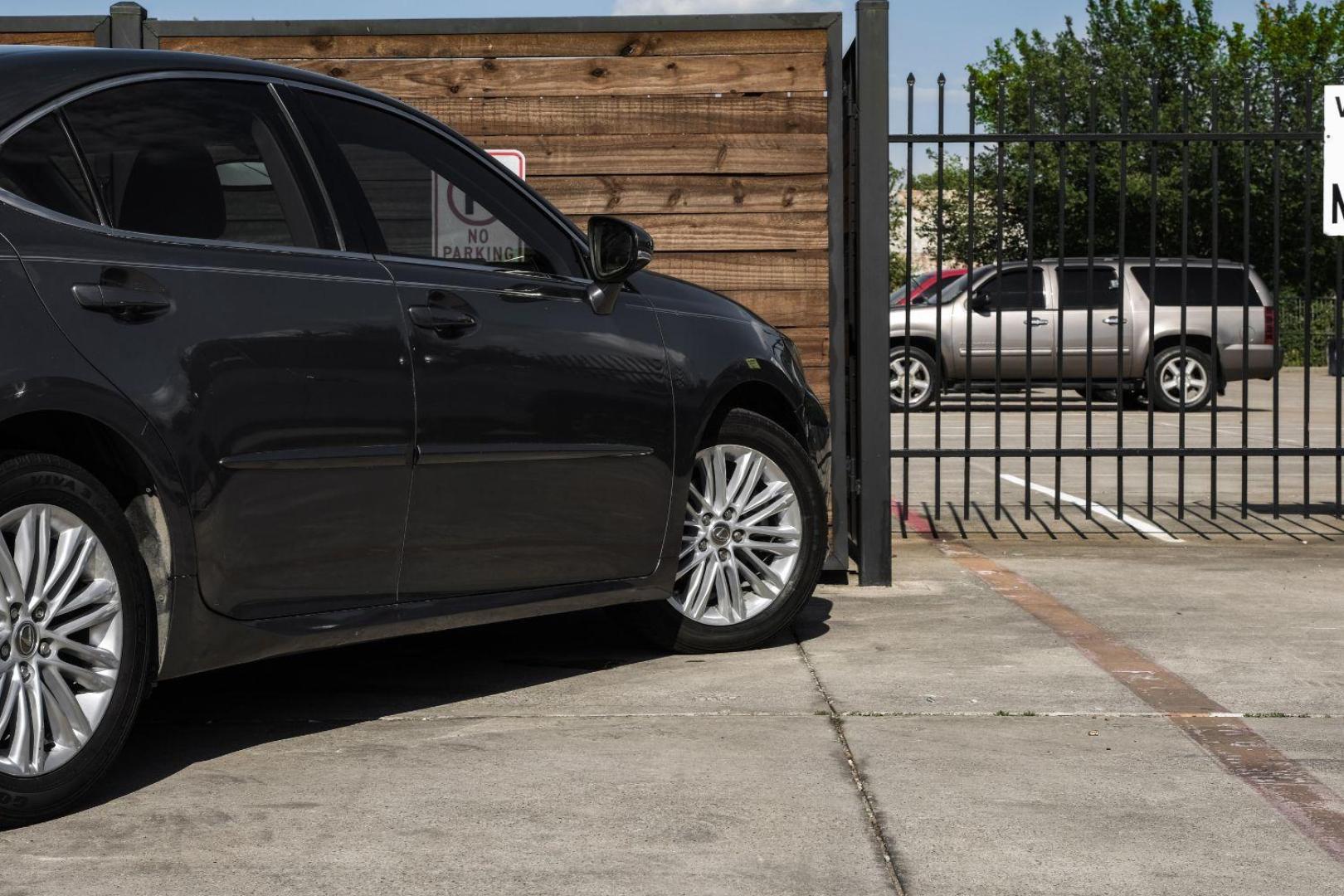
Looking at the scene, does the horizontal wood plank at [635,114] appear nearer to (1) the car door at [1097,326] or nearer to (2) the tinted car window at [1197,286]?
(1) the car door at [1097,326]

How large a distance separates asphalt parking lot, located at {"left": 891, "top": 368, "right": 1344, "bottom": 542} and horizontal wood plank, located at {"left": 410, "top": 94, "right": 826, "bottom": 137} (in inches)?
75.9

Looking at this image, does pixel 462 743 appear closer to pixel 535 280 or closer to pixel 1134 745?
pixel 535 280

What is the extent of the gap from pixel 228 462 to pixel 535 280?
1290 millimetres

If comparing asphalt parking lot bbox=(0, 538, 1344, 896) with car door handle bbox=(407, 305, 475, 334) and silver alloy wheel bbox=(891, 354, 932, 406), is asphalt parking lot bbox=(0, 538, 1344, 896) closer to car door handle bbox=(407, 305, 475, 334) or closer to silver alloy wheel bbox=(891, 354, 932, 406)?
car door handle bbox=(407, 305, 475, 334)

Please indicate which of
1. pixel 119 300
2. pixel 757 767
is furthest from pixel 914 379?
pixel 119 300

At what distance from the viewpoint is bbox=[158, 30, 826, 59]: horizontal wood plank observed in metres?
7.43

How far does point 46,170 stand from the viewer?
12.8 ft

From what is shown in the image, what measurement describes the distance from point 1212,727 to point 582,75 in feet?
12.8

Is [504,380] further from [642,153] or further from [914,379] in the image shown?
[914,379]

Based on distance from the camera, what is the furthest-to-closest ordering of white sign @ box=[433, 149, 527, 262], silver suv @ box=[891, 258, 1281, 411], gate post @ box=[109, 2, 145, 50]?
silver suv @ box=[891, 258, 1281, 411]
gate post @ box=[109, 2, 145, 50]
white sign @ box=[433, 149, 527, 262]

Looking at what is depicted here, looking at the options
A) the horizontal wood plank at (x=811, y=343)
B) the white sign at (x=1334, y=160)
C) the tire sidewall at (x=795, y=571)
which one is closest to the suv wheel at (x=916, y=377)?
the white sign at (x=1334, y=160)

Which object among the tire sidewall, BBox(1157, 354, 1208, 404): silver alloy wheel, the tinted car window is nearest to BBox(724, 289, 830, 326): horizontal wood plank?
the tire sidewall

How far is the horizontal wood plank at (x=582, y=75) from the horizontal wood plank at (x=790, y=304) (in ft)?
2.67

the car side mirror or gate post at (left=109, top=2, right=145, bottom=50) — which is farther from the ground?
gate post at (left=109, top=2, right=145, bottom=50)
